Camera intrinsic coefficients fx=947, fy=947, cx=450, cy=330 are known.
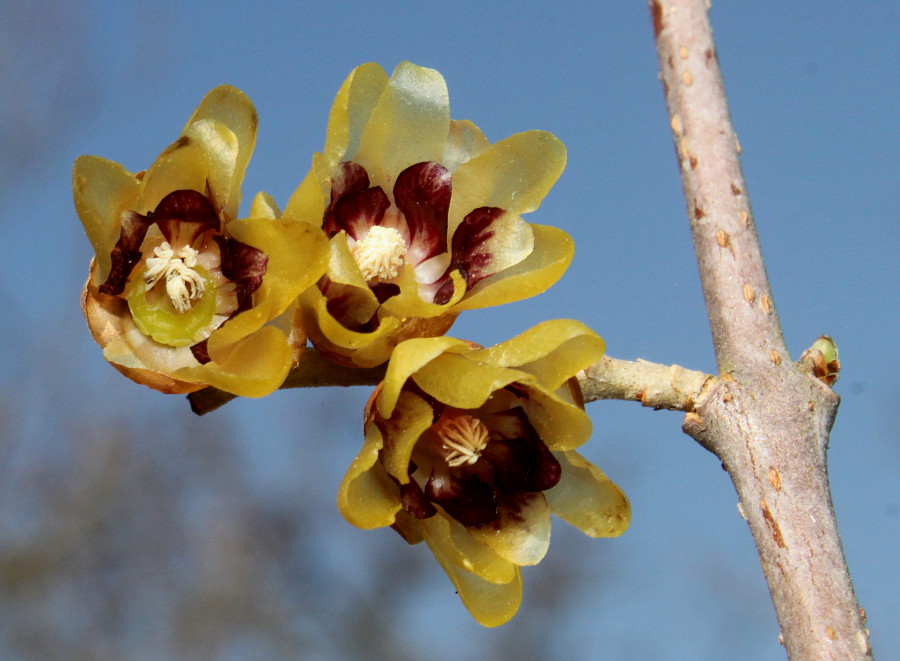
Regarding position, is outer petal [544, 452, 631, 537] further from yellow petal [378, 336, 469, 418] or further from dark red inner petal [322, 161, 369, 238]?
dark red inner petal [322, 161, 369, 238]

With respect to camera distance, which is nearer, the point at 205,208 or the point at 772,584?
the point at 205,208

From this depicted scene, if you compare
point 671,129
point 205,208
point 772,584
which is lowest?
point 772,584

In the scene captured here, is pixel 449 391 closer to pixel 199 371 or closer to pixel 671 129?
pixel 199 371

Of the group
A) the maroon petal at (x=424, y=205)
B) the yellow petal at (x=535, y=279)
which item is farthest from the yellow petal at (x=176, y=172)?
the yellow petal at (x=535, y=279)

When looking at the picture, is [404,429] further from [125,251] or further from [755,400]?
[755,400]

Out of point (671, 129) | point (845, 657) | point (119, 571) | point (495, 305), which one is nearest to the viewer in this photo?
point (495, 305)

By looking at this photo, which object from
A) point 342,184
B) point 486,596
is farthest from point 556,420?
point 342,184

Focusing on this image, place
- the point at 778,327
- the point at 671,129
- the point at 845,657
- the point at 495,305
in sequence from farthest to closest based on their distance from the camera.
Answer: the point at 671,129 < the point at 778,327 < the point at 845,657 < the point at 495,305

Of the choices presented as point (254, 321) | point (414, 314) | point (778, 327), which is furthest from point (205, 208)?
point (778, 327)
